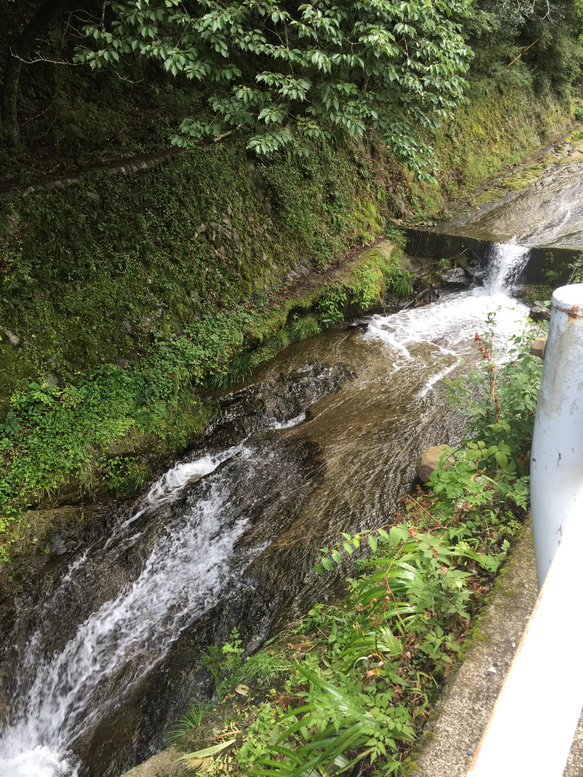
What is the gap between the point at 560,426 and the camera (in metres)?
1.01

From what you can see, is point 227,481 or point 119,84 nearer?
point 227,481

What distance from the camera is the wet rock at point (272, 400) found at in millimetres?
6031

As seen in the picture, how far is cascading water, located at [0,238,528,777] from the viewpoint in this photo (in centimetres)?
379

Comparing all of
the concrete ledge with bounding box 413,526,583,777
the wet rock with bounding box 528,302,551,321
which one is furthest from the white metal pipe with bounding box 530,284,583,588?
the wet rock with bounding box 528,302,551,321

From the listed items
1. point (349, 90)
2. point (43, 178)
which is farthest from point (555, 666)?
point (43, 178)

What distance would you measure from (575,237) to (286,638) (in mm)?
10174

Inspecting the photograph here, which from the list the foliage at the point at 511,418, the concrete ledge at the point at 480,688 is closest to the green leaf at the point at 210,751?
the concrete ledge at the point at 480,688

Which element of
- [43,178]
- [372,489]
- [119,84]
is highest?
[119,84]

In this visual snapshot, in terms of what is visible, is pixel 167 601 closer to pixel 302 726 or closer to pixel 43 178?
pixel 302 726

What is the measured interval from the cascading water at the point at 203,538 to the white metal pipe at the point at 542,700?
3637 mm

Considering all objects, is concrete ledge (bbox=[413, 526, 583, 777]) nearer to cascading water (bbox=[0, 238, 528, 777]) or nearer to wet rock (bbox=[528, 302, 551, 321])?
cascading water (bbox=[0, 238, 528, 777])

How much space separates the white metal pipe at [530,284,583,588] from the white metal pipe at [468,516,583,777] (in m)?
0.29

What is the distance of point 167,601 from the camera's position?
14.3 feet

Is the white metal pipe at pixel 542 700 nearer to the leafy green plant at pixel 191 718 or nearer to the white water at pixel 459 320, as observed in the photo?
the leafy green plant at pixel 191 718
